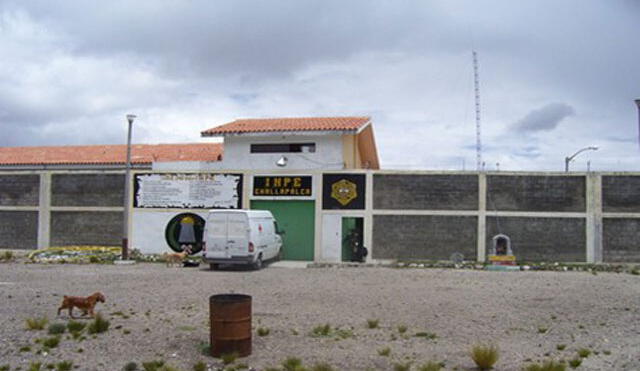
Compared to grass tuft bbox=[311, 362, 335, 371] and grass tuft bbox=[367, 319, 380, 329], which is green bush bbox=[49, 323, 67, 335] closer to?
grass tuft bbox=[311, 362, 335, 371]

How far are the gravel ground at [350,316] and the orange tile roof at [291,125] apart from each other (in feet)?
27.3

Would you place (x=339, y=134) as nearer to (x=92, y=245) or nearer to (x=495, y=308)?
(x=92, y=245)

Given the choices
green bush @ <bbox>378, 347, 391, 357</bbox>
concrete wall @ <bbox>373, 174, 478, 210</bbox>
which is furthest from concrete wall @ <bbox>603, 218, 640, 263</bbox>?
green bush @ <bbox>378, 347, 391, 357</bbox>

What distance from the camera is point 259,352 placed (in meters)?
8.86

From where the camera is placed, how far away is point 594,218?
23.8 meters

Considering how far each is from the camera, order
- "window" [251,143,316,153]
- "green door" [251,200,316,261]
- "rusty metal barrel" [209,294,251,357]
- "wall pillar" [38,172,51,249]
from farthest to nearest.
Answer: "wall pillar" [38,172,51,249], "window" [251,143,316,153], "green door" [251,200,316,261], "rusty metal barrel" [209,294,251,357]

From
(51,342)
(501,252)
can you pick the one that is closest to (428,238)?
(501,252)

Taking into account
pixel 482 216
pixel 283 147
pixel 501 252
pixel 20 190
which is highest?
pixel 283 147

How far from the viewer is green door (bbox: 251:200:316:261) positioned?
2561 centimetres

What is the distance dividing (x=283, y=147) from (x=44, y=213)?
1098 cm

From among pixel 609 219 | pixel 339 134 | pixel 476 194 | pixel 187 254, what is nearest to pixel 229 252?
pixel 187 254

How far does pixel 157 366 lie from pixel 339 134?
18783 millimetres

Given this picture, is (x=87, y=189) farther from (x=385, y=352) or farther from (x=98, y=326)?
(x=385, y=352)

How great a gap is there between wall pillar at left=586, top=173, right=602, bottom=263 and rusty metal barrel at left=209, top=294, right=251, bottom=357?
18.6 metres
